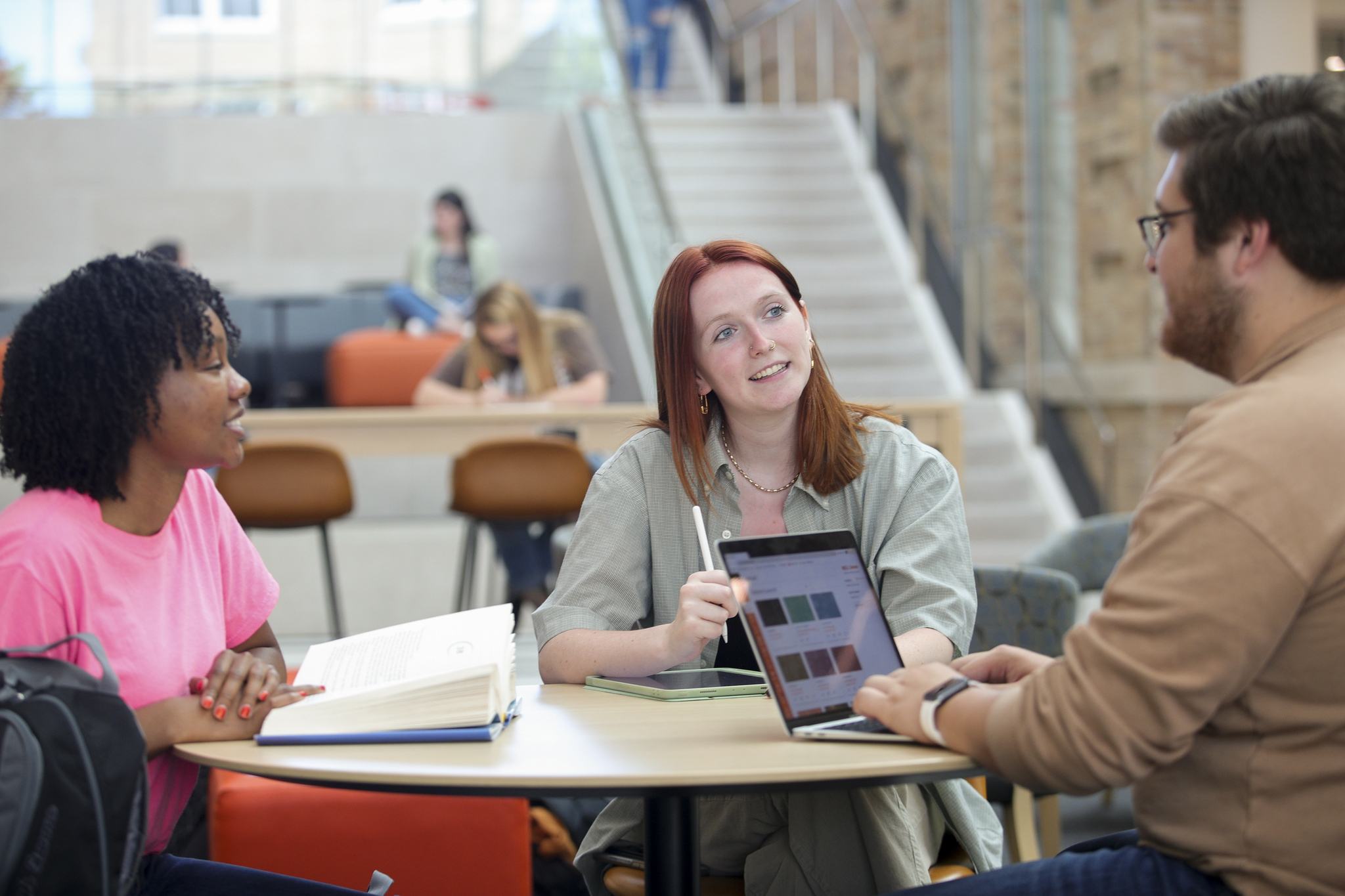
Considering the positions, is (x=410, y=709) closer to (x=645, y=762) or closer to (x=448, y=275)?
(x=645, y=762)

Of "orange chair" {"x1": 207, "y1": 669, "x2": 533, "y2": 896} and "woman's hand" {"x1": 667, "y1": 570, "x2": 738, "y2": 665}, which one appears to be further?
"orange chair" {"x1": 207, "y1": 669, "x2": 533, "y2": 896}

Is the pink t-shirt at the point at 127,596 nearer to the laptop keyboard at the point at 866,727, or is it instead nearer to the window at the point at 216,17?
the laptop keyboard at the point at 866,727

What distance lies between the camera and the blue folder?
1461 millimetres

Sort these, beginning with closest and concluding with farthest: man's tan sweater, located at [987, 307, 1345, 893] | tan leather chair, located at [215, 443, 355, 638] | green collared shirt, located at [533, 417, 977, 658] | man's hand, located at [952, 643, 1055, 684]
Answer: man's tan sweater, located at [987, 307, 1345, 893], man's hand, located at [952, 643, 1055, 684], green collared shirt, located at [533, 417, 977, 658], tan leather chair, located at [215, 443, 355, 638]

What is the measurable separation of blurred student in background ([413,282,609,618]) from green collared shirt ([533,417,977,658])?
326 cm

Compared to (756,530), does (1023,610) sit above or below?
below

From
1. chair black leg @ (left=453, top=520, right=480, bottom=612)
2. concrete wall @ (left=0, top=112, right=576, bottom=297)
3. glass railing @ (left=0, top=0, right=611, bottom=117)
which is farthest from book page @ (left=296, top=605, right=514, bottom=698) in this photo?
concrete wall @ (left=0, top=112, right=576, bottom=297)

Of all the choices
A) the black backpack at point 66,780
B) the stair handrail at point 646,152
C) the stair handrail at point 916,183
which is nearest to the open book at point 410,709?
the black backpack at point 66,780

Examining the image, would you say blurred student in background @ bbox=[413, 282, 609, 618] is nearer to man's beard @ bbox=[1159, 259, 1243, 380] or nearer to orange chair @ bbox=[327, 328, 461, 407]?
orange chair @ bbox=[327, 328, 461, 407]

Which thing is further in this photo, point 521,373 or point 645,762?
point 521,373

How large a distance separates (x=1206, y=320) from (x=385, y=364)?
21.0 feet

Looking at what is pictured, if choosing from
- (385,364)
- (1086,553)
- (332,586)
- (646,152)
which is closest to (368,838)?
(1086,553)

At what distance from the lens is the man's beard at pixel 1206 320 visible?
1348 mm

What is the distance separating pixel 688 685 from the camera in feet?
5.78
